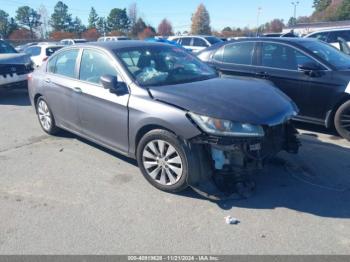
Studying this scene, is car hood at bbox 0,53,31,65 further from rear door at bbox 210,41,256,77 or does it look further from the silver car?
rear door at bbox 210,41,256,77

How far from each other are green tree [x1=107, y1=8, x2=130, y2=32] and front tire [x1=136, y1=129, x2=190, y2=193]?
327 feet

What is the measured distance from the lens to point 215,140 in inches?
135

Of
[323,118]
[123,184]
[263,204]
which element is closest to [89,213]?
[123,184]

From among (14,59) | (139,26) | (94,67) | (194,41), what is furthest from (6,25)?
(94,67)

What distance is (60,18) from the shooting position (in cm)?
9100

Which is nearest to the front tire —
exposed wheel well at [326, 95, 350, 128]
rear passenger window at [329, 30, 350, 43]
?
exposed wheel well at [326, 95, 350, 128]

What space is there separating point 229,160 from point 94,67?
2.33 meters

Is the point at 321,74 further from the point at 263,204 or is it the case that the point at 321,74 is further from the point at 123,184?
the point at 123,184

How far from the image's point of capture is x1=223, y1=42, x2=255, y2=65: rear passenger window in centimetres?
653

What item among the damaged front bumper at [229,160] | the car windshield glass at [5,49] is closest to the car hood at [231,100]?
the damaged front bumper at [229,160]

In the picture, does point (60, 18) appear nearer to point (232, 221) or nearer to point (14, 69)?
point (14, 69)

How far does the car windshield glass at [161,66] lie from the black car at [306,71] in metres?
1.69

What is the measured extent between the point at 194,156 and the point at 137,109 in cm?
92

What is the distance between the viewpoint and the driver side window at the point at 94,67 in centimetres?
444
